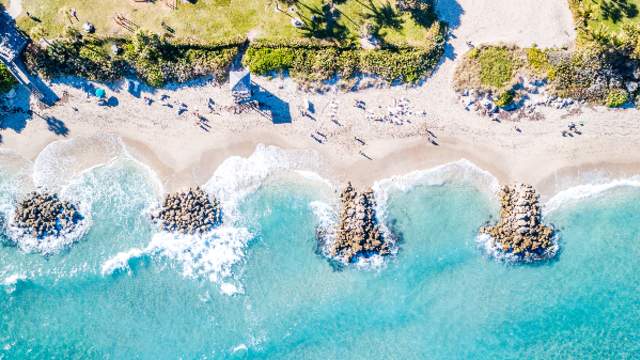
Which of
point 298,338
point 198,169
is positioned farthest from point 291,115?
point 298,338

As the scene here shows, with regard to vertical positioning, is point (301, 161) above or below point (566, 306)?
above

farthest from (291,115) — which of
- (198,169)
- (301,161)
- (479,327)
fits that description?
(479,327)

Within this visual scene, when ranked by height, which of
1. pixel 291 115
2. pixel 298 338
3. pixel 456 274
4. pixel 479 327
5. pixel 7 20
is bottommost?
pixel 298 338

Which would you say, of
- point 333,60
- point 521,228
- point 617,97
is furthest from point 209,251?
point 617,97

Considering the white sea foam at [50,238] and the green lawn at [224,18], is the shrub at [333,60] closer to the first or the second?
the green lawn at [224,18]

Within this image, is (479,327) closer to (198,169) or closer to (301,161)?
(301,161)

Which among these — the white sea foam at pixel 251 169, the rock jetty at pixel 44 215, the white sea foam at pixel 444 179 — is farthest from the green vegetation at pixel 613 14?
the rock jetty at pixel 44 215

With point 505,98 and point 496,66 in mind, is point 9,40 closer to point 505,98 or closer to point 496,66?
point 496,66

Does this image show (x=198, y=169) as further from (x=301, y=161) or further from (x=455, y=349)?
(x=455, y=349)
